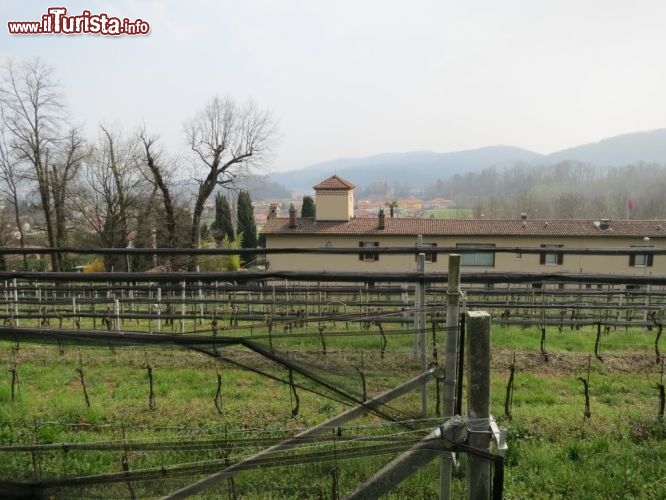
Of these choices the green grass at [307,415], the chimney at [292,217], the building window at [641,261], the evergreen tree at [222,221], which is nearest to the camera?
the green grass at [307,415]

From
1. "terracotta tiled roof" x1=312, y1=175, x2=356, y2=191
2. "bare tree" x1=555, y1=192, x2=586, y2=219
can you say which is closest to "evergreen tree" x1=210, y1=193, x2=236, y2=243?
"terracotta tiled roof" x1=312, y1=175, x2=356, y2=191

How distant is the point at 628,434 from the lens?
3586 mm

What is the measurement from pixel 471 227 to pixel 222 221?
23.8 metres

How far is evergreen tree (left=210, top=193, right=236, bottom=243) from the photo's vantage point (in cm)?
4238

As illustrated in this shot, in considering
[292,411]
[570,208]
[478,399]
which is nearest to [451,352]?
[478,399]

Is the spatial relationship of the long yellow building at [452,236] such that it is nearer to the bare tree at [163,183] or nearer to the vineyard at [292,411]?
the bare tree at [163,183]

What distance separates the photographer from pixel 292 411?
392cm

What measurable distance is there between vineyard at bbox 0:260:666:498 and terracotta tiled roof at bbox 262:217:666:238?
73.6ft

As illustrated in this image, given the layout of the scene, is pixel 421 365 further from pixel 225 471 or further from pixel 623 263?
pixel 623 263

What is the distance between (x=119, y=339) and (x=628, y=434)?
3.71 m

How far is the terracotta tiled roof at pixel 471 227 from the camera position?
2769cm

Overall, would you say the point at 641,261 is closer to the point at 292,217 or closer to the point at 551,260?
the point at 551,260

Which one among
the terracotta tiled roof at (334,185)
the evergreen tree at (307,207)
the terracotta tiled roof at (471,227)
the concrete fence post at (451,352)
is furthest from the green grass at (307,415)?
the evergreen tree at (307,207)

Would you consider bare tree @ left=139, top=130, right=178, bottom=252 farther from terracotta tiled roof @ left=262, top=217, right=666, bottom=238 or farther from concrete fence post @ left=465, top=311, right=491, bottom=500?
concrete fence post @ left=465, top=311, right=491, bottom=500
